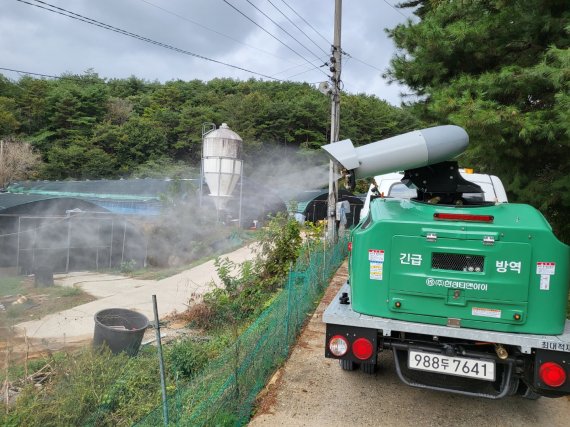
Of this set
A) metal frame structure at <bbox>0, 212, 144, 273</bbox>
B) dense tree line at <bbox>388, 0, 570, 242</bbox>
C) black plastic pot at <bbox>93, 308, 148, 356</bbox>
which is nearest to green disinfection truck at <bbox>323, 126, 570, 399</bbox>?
dense tree line at <bbox>388, 0, 570, 242</bbox>

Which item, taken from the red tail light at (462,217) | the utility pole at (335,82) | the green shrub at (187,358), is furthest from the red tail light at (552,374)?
the utility pole at (335,82)

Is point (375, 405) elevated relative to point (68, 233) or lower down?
lower down

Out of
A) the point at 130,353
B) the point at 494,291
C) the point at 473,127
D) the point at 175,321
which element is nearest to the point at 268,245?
the point at 175,321

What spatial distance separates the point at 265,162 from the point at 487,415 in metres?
45.0

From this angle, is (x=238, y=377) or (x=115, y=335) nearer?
(x=238, y=377)

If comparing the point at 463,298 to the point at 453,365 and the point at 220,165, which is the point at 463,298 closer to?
the point at 453,365

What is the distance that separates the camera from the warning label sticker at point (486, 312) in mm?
3000

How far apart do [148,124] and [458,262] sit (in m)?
55.4

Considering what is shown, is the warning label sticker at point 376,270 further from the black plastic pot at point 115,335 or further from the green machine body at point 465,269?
the black plastic pot at point 115,335

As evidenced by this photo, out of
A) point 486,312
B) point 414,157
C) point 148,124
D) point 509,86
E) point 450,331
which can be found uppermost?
point 148,124

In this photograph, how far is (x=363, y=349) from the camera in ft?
10.7

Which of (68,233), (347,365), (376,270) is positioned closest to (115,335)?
(347,365)

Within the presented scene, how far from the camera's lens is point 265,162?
157 feet

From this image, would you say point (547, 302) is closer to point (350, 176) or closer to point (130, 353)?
point (350, 176)
